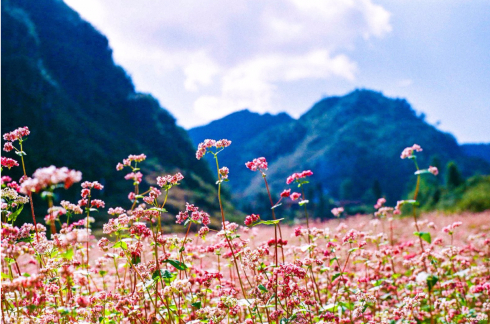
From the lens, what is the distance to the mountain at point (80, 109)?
36250 mm

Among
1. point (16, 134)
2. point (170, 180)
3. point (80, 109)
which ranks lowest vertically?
point (170, 180)

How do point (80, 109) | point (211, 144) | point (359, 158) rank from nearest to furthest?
point (211, 144) → point (80, 109) → point (359, 158)

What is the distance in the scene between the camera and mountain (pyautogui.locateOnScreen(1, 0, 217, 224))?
36.2 metres

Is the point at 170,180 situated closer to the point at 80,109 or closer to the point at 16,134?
the point at 16,134

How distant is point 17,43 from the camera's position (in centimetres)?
4394

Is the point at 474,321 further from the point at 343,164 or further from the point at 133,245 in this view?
the point at 343,164

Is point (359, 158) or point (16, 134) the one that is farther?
point (359, 158)

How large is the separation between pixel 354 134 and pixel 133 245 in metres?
184

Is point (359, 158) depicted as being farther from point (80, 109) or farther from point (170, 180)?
point (170, 180)

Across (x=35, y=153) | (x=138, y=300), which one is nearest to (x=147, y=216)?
(x=138, y=300)

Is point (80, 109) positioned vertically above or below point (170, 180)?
above

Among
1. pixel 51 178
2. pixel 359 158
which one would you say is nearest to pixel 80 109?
pixel 51 178

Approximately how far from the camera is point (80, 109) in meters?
47.8

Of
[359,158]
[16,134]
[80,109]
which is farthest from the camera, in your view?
[359,158]
